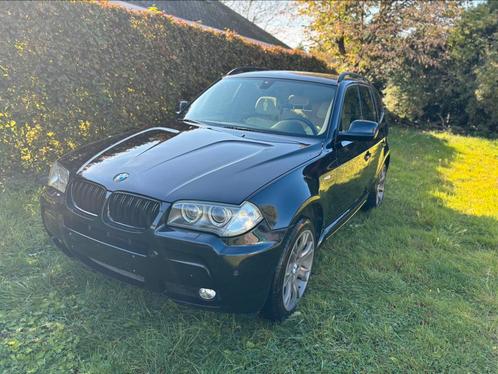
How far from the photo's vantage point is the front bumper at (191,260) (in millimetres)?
2184

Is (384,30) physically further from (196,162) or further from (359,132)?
(196,162)

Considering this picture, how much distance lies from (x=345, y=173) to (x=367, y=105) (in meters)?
1.46

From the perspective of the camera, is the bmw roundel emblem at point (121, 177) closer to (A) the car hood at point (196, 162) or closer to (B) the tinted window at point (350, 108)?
(A) the car hood at point (196, 162)

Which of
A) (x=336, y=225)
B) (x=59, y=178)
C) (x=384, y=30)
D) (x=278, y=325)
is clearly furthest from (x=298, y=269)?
(x=384, y=30)

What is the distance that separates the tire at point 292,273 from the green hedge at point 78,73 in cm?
176

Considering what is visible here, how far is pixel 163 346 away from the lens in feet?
Result: 7.82

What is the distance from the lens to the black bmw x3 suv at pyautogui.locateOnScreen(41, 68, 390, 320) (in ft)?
7.30

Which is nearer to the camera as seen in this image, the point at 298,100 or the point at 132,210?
the point at 132,210

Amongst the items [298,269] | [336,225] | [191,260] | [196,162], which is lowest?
[298,269]

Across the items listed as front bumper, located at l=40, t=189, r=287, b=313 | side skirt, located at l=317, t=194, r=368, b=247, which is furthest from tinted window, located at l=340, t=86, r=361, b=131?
front bumper, located at l=40, t=189, r=287, b=313

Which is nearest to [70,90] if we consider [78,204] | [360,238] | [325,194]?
[78,204]

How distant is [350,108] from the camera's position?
12.6ft

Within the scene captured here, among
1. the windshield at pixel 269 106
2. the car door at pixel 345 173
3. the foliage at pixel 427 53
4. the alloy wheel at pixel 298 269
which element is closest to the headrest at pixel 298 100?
the windshield at pixel 269 106

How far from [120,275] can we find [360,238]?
8.66ft
